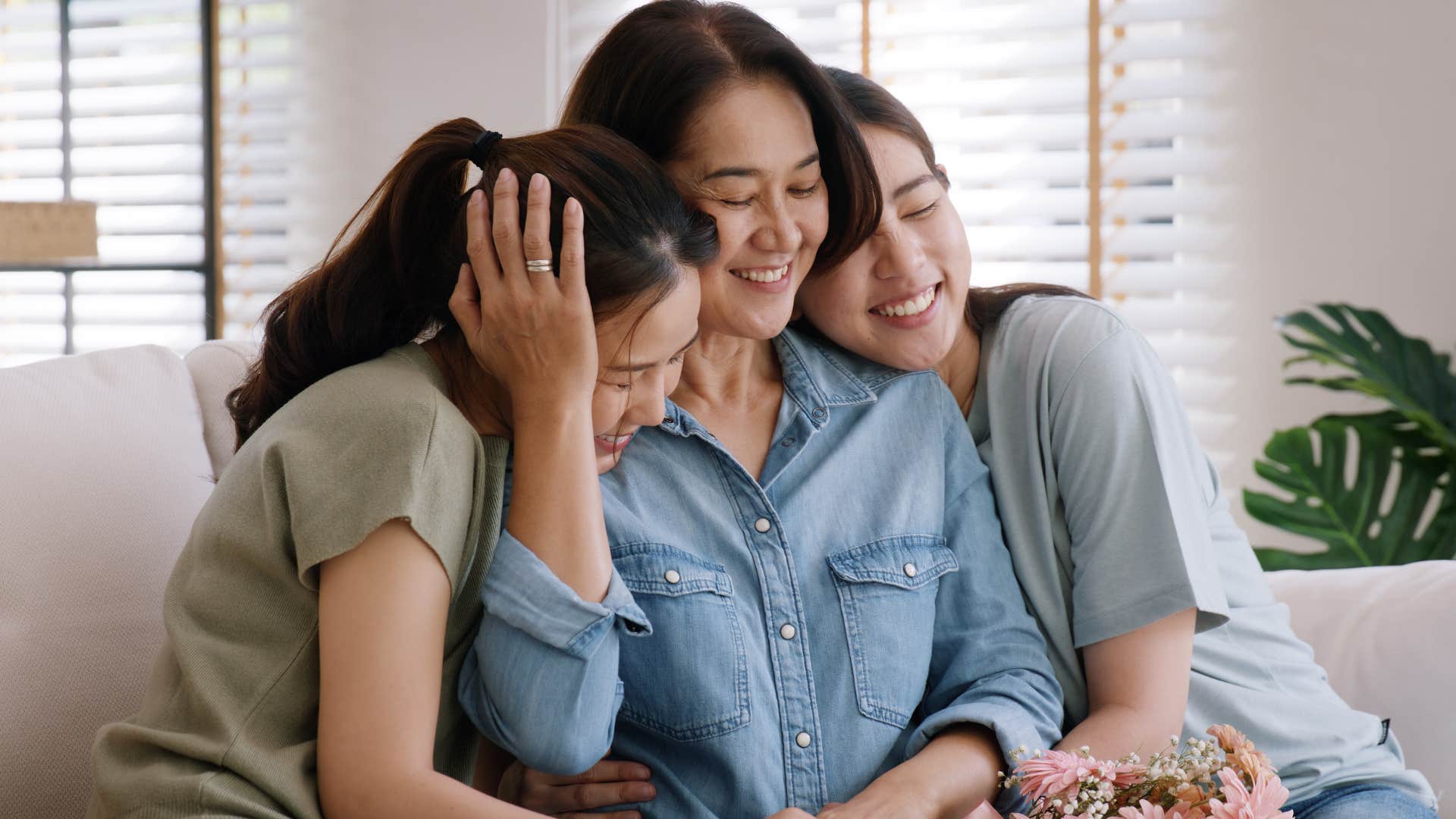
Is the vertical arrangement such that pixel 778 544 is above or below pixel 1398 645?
above

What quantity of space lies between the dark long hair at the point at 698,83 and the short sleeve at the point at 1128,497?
0.32 m

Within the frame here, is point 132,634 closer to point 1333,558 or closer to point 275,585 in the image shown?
point 275,585

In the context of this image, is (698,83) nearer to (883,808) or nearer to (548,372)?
(548,372)

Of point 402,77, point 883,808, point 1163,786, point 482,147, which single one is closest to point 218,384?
point 482,147

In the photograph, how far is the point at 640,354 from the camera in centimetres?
123

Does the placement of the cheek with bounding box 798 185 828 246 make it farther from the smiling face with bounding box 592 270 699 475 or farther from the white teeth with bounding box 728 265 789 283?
the smiling face with bounding box 592 270 699 475

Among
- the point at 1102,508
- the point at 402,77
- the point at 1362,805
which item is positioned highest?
the point at 402,77

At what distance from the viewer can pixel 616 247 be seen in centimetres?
119

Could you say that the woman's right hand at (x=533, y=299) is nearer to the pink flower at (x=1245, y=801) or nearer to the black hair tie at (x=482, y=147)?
the black hair tie at (x=482, y=147)

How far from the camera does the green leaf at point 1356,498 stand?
8.96 ft

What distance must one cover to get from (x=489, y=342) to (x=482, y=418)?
0.10 meters

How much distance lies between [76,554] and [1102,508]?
1.11 metres

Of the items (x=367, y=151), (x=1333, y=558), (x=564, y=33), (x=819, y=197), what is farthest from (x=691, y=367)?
(x=367, y=151)

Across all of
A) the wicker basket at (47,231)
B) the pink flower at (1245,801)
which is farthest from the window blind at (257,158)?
the pink flower at (1245,801)
